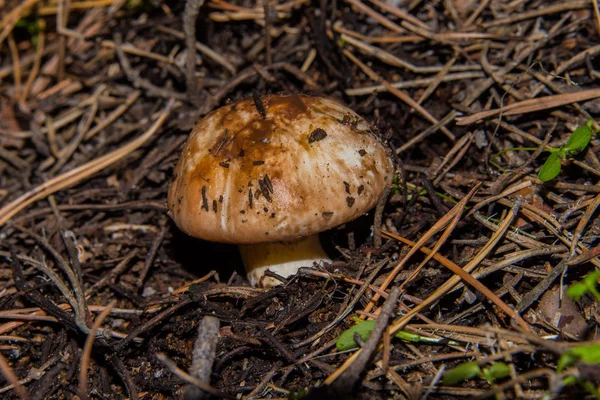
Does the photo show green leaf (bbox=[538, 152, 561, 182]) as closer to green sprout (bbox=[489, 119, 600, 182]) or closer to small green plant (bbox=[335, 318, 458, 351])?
green sprout (bbox=[489, 119, 600, 182])

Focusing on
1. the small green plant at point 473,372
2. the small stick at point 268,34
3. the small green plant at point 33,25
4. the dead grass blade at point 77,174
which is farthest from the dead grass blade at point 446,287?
the small green plant at point 33,25

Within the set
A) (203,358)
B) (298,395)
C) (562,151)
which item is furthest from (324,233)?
(562,151)

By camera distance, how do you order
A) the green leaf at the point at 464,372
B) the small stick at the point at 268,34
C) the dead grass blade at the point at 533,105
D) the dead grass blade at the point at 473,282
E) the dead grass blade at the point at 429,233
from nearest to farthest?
the green leaf at the point at 464,372, the dead grass blade at the point at 473,282, the dead grass blade at the point at 429,233, the dead grass blade at the point at 533,105, the small stick at the point at 268,34

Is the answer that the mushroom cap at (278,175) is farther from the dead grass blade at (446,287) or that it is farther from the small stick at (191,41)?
the small stick at (191,41)

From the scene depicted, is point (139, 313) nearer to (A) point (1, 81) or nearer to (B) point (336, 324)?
(B) point (336, 324)

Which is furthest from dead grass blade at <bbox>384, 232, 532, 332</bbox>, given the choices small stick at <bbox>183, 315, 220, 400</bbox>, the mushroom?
small stick at <bbox>183, 315, 220, 400</bbox>

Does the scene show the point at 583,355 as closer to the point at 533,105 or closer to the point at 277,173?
the point at 277,173
